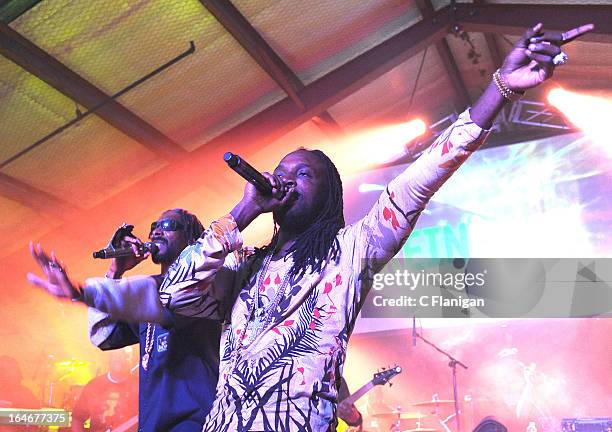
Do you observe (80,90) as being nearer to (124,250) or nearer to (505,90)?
(124,250)

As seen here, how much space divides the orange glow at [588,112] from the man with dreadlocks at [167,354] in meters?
6.48

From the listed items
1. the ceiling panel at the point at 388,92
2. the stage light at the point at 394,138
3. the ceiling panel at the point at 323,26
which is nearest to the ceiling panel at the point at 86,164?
the ceiling panel at the point at 323,26

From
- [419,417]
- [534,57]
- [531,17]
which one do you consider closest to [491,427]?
[419,417]

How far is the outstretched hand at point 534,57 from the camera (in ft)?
3.79

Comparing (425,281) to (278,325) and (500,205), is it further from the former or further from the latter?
(278,325)

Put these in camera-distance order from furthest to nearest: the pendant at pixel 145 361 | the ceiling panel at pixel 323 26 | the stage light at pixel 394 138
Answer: the stage light at pixel 394 138 → the ceiling panel at pixel 323 26 → the pendant at pixel 145 361

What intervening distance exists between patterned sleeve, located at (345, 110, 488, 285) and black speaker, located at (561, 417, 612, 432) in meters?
4.71

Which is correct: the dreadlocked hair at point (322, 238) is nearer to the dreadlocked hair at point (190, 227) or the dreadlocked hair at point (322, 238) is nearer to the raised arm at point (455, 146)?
the raised arm at point (455, 146)

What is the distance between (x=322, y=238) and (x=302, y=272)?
90mm

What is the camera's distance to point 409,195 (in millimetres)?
1299

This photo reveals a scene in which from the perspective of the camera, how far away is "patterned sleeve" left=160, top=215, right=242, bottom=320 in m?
1.36

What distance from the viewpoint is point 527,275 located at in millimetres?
7348

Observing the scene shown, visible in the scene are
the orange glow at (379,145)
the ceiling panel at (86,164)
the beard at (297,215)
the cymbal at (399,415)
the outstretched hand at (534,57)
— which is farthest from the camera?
the orange glow at (379,145)

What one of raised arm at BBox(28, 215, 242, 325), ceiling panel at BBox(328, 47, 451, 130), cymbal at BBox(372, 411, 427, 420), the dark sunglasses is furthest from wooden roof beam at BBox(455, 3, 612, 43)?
raised arm at BBox(28, 215, 242, 325)
